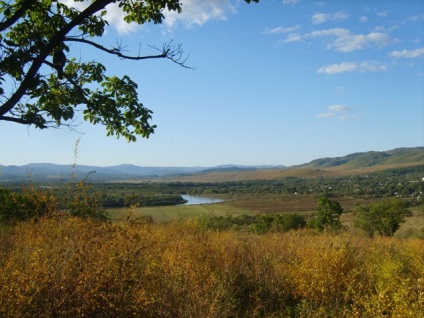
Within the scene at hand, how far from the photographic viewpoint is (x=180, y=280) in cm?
529

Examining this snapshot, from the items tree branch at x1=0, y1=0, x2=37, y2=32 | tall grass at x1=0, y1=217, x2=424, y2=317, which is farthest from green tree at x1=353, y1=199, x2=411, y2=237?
tree branch at x1=0, y1=0, x2=37, y2=32

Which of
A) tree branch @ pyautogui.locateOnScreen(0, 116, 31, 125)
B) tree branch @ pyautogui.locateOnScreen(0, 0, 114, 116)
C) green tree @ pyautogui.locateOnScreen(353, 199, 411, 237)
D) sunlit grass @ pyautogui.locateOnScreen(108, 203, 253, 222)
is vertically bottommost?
green tree @ pyautogui.locateOnScreen(353, 199, 411, 237)

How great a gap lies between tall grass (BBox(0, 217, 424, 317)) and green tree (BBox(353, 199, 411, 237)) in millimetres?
36485

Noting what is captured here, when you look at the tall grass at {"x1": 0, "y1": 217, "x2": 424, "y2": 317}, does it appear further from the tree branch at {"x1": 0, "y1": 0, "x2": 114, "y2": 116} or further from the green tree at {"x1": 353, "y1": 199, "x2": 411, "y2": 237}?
the green tree at {"x1": 353, "y1": 199, "x2": 411, "y2": 237}

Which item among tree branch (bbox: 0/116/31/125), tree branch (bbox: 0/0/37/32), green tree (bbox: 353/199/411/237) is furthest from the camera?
green tree (bbox: 353/199/411/237)

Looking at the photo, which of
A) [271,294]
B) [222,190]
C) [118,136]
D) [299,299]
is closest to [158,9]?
[118,136]

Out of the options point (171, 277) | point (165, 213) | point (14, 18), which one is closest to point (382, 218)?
point (165, 213)

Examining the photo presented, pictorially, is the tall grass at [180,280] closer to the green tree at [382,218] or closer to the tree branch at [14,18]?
the tree branch at [14,18]

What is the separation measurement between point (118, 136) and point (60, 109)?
0.96m

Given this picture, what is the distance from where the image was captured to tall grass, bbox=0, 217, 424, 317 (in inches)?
169

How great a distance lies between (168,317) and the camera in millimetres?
4605

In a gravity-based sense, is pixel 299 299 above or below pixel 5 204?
below

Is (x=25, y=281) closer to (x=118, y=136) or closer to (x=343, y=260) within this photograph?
(x=118, y=136)

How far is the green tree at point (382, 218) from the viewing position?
42.0 m
